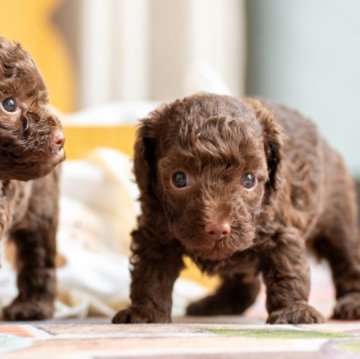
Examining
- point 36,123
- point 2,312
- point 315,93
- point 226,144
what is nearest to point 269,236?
point 226,144

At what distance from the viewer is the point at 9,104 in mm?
2963

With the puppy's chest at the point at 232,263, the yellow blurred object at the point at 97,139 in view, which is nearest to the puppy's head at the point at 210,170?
the puppy's chest at the point at 232,263

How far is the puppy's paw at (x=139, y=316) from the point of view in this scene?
316 cm

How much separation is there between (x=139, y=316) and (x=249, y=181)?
0.61m

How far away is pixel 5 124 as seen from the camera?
293 cm

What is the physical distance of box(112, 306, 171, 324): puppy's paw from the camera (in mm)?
3156

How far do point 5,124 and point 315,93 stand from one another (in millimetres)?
5475

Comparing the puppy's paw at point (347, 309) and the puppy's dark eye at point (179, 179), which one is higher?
the puppy's dark eye at point (179, 179)

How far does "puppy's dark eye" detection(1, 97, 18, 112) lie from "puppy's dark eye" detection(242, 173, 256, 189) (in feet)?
2.58

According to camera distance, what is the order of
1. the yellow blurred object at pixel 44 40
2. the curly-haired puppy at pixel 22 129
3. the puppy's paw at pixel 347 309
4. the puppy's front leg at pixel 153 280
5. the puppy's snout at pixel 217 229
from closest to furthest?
1. the puppy's snout at pixel 217 229
2. the curly-haired puppy at pixel 22 129
3. the puppy's front leg at pixel 153 280
4. the puppy's paw at pixel 347 309
5. the yellow blurred object at pixel 44 40

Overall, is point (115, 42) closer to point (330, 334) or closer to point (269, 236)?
point (269, 236)

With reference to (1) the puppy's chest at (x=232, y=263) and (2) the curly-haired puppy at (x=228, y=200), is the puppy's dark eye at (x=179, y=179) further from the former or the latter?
(1) the puppy's chest at (x=232, y=263)

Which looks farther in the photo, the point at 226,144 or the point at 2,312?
the point at 2,312

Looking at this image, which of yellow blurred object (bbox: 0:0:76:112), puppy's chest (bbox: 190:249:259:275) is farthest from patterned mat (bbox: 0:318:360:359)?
yellow blurred object (bbox: 0:0:76:112)
